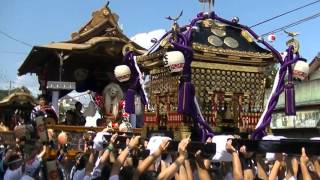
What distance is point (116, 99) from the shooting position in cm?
1026

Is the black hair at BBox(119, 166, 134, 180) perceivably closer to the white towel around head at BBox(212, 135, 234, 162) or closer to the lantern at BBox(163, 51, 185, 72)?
the white towel around head at BBox(212, 135, 234, 162)

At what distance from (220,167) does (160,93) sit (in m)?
2.55

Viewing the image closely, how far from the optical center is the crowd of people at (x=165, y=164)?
3.12 m

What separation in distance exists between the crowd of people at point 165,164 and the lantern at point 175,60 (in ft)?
3.93

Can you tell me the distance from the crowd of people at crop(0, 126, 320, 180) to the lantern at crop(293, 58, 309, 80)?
7.19 ft

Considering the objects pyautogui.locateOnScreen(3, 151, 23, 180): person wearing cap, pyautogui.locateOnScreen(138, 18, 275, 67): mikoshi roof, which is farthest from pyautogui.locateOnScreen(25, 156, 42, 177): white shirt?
pyautogui.locateOnScreen(138, 18, 275, 67): mikoshi roof

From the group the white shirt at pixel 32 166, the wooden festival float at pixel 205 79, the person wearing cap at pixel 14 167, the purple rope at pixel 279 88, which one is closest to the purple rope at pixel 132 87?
the wooden festival float at pixel 205 79

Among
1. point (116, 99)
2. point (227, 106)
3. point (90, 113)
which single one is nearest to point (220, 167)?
point (227, 106)

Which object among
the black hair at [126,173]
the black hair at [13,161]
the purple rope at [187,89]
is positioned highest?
Answer: the purple rope at [187,89]

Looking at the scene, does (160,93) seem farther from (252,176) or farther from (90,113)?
(90,113)

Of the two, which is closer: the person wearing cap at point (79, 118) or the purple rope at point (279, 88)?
the purple rope at point (279, 88)

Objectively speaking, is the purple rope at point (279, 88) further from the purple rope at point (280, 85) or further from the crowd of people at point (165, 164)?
the crowd of people at point (165, 164)

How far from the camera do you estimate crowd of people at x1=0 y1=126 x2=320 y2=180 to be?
3.12 m

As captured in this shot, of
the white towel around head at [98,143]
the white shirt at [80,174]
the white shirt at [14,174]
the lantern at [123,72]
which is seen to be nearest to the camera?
the white shirt at [14,174]
